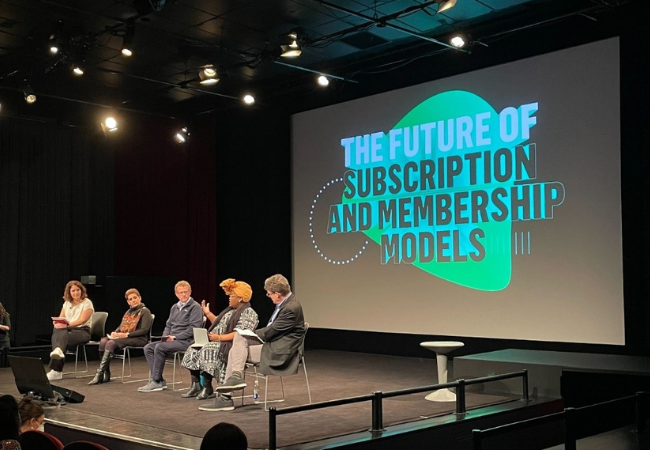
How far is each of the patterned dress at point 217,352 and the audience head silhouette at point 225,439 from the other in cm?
347

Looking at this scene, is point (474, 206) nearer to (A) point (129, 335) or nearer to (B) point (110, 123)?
(A) point (129, 335)

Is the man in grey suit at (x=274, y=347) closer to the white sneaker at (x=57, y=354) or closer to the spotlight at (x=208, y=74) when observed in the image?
the white sneaker at (x=57, y=354)

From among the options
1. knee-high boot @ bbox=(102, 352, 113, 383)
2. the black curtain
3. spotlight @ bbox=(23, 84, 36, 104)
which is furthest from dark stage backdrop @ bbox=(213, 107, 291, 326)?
knee-high boot @ bbox=(102, 352, 113, 383)

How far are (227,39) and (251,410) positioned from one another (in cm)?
467

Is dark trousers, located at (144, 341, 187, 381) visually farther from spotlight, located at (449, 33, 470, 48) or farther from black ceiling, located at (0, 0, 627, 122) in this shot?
spotlight, located at (449, 33, 470, 48)

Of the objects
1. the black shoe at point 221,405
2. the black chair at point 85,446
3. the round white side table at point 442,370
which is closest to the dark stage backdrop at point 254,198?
the round white side table at point 442,370

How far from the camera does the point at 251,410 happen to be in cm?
566

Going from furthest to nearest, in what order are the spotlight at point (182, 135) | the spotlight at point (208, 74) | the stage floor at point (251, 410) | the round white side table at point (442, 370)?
the spotlight at point (182, 135), the spotlight at point (208, 74), the round white side table at point (442, 370), the stage floor at point (251, 410)

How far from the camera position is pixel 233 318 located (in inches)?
235

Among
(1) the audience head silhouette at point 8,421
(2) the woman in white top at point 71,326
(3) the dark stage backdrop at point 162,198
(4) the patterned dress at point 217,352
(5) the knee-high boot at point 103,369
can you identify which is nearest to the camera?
(1) the audience head silhouette at point 8,421

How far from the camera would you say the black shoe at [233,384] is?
18.3ft

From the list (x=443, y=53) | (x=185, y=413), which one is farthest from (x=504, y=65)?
(x=185, y=413)

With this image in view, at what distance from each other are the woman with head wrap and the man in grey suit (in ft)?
0.48

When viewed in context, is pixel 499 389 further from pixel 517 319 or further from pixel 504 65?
pixel 504 65
